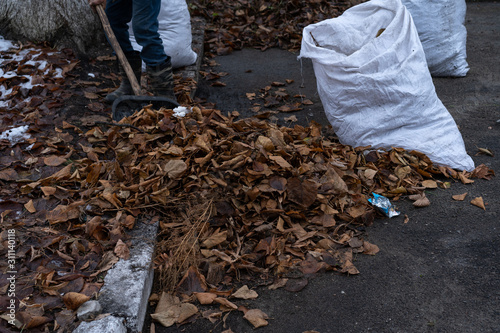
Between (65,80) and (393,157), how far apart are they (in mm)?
2448

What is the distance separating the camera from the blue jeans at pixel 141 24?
9.36 feet

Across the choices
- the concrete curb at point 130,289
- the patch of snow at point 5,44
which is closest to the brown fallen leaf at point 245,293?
the concrete curb at point 130,289

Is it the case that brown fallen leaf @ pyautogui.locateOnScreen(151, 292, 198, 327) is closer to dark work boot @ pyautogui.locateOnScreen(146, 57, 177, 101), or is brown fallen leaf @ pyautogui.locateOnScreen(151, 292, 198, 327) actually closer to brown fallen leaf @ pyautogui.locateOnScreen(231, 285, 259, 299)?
brown fallen leaf @ pyautogui.locateOnScreen(231, 285, 259, 299)

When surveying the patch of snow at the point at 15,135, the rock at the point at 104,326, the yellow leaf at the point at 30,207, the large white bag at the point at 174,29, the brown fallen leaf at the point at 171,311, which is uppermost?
the large white bag at the point at 174,29

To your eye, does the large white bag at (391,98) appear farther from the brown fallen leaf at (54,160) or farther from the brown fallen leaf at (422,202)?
the brown fallen leaf at (54,160)

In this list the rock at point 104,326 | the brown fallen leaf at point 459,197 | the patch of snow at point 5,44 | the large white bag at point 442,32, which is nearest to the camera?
the rock at point 104,326

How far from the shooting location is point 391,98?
8.72 feet

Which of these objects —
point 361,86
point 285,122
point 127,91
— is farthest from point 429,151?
point 127,91

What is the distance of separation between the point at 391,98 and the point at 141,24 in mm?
1721

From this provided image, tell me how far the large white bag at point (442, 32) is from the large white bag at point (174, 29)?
6.47 feet

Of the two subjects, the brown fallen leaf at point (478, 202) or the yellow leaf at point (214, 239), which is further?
the brown fallen leaf at point (478, 202)

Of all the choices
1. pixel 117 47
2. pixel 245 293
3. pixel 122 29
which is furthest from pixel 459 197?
pixel 122 29

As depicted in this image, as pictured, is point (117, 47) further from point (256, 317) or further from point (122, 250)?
point (256, 317)

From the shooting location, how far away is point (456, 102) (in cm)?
353
